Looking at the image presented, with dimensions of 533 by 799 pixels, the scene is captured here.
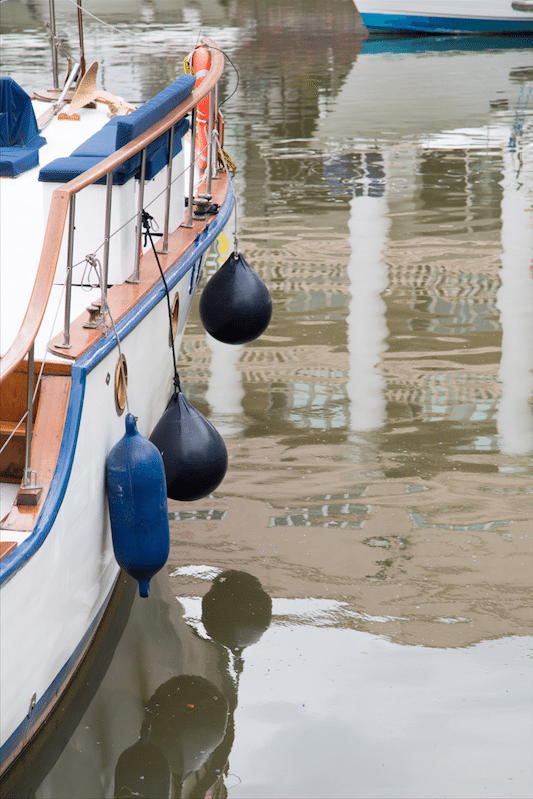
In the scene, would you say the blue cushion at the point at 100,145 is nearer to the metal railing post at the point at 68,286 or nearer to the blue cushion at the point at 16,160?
the blue cushion at the point at 16,160

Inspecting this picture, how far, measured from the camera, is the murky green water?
348 centimetres

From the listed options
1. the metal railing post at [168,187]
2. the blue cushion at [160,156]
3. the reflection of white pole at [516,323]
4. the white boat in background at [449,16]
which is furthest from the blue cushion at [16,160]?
the white boat in background at [449,16]

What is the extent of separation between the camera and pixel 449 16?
24984mm

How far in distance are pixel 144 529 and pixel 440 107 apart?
12.9 metres

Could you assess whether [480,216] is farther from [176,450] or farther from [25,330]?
[25,330]

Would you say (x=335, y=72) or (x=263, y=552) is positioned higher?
(x=335, y=72)

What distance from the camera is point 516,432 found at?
5668 mm


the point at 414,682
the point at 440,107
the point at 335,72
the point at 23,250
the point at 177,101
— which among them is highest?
the point at 335,72

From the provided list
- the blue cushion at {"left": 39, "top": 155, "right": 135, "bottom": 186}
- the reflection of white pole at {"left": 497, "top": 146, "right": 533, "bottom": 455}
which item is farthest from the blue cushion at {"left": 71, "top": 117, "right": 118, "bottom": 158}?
the reflection of white pole at {"left": 497, "top": 146, "right": 533, "bottom": 455}

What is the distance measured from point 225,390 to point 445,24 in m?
21.9

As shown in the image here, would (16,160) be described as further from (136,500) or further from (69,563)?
(69,563)

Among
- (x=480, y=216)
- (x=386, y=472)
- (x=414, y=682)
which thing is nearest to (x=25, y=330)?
(x=414, y=682)

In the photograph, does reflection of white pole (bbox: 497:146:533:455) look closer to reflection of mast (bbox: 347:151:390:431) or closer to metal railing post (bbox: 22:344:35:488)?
reflection of mast (bbox: 347:151:390:431)

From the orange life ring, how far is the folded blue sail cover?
1010mm
